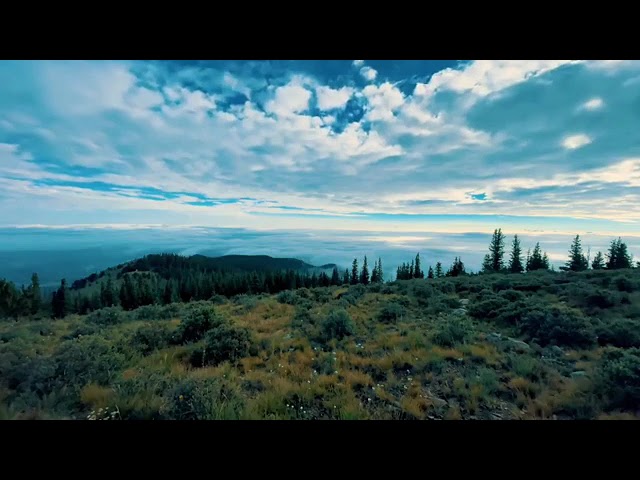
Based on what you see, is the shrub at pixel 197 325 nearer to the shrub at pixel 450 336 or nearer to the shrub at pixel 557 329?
the shrub at pixel 450 336

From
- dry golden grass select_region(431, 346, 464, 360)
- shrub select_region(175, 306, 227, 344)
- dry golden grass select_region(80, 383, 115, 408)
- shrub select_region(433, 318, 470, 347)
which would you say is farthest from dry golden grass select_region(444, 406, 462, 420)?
shrub select_region(175, 306, 227, 344)

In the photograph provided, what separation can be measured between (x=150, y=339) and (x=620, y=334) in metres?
10.5

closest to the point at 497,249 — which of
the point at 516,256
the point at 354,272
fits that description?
the point at 516,256

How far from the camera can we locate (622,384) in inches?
130

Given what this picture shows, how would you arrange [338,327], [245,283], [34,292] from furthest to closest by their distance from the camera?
[245,283]
[34,292]
[338,327]

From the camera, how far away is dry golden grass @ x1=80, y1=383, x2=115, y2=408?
9.59ft

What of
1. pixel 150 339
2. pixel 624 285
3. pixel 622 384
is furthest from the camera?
pixel 624 285

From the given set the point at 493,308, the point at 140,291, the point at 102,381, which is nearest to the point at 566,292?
the point at 493,308

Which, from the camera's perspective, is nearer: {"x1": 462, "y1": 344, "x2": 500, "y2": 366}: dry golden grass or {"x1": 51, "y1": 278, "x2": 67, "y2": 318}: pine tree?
{"x1": 462, "y1": 344, "x2": 500, "y2": 366}: dry golden grass

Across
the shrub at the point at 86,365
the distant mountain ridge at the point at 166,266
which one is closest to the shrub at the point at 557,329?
the shrub at the point at 86,365

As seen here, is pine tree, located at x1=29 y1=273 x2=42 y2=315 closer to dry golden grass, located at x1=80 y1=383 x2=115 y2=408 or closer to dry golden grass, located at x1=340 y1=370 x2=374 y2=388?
dry golden grass, located at x1=80 y1=383 x2=115 y2=408

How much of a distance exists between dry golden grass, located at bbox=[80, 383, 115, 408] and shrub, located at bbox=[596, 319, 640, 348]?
9170mm

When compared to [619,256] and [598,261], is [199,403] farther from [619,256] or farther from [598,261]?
[598,261]
